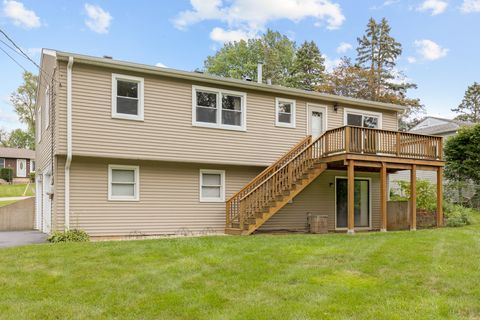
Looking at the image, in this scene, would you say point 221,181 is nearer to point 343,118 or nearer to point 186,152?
point 186,152

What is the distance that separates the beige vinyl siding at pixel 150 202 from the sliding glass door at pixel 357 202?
3834mm

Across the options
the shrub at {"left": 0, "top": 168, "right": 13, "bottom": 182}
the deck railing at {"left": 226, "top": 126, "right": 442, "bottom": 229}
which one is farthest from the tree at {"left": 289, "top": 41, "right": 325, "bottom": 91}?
the shrub at {"left": 0, "top": 168, "right": 13, "bottom": 182}

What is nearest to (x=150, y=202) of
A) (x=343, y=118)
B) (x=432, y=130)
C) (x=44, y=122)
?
(x=44, y=122)

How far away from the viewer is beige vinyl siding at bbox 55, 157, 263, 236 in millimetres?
11594

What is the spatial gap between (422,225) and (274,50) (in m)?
32.3

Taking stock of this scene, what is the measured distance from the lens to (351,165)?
41.1ft

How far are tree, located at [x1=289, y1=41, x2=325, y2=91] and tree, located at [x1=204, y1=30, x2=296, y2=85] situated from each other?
1.20 m

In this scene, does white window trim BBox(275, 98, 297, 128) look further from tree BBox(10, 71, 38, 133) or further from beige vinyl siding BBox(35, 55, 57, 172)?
tree BBox(10, 71, 38, 133)

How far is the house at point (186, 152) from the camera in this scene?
1155 centimetres

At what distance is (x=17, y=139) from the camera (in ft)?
196

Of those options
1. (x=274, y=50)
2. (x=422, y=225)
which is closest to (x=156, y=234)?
(x=422, y=225)

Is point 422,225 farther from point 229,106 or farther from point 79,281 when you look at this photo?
point 79,281

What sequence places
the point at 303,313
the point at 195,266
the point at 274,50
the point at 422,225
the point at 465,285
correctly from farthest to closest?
1. the point at 274,50
2. the point at 422,225
3. the point at 195,266
4. the point at 465,285
5. the point at 303,313

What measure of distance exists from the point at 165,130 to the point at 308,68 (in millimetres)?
30649
